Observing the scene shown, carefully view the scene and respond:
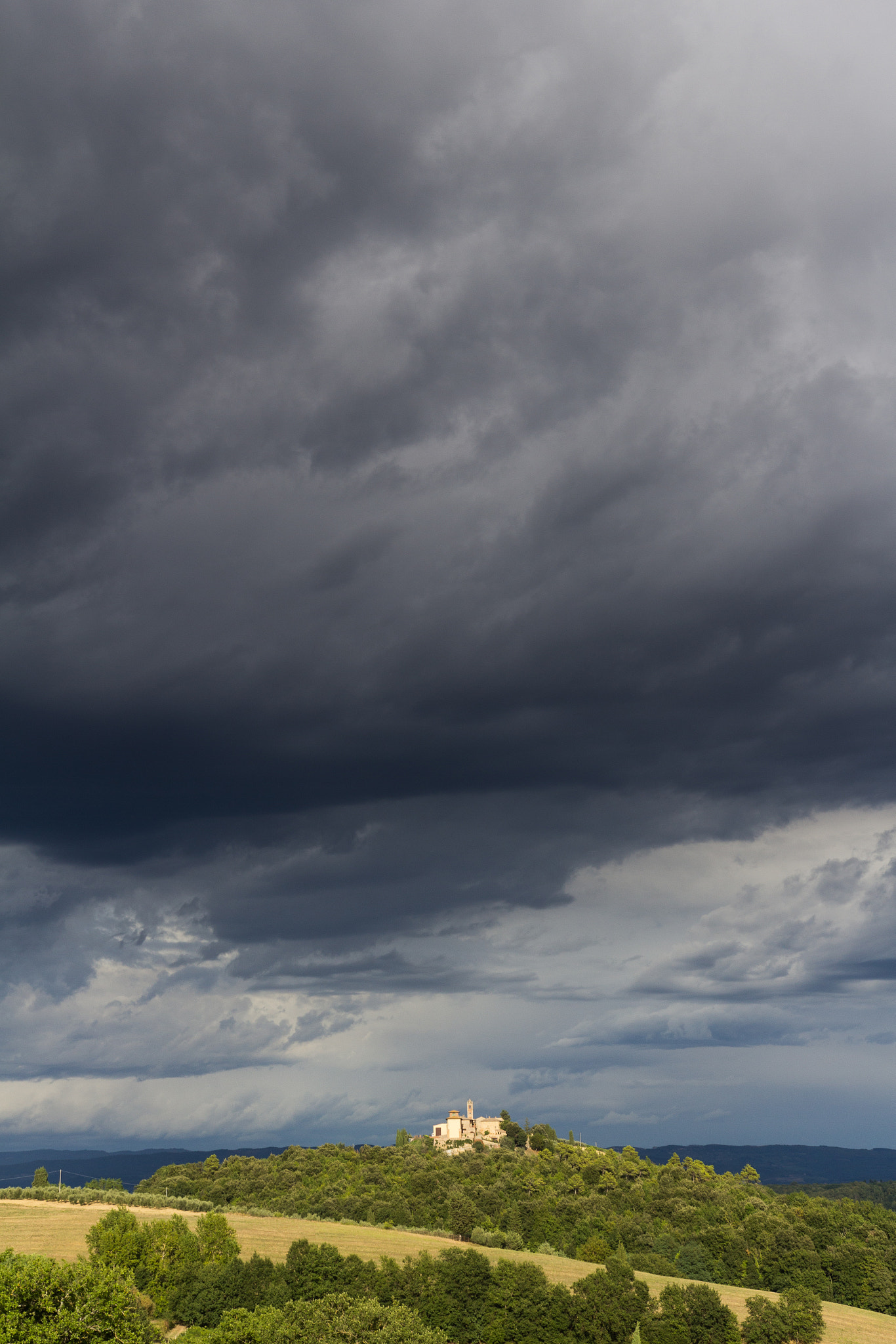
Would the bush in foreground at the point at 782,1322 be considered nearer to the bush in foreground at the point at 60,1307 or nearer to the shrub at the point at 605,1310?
the shrub at the point at 605,1310

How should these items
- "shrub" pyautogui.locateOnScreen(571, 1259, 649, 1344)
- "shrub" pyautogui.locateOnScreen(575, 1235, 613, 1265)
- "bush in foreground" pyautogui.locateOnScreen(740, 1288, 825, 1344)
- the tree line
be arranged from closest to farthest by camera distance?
1. "shrub" pyautogui.locateOnScreen(571, 1259, 649, 1344)
2. the tree line
3. "bush in foreground" pyautogui.locateOnScreen(740, 1288, 825, 1344)
4. "shrub" pyautogui.locateOnScreen(575, 1235, 613, 1265)

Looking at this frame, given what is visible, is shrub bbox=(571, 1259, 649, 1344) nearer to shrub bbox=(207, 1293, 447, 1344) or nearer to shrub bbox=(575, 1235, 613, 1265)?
shrub bbox=(207, 1293, 447, 1344)

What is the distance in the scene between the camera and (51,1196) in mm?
181750

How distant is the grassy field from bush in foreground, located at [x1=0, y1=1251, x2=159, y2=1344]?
274 ft

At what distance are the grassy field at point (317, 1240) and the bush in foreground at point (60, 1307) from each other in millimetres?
83539

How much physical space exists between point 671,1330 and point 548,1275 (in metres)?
34.8

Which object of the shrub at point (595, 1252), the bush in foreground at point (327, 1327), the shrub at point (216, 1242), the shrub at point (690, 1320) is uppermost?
the bush in foreground at point (327, 1327)

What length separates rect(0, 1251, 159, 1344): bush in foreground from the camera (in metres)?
61.2

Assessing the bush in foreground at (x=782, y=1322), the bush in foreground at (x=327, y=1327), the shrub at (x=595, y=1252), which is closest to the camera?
the bush in foreground at (x=327, y=1327)

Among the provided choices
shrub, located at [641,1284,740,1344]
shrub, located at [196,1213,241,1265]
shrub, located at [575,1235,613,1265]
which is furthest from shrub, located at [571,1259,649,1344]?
shrub, located at [575,1235,613,1265]

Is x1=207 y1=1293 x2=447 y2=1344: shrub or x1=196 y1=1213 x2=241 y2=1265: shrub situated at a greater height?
x1=207 y1=1293 x2=447 y2=1344: shrub

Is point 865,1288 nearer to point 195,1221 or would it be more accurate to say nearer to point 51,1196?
point 195,1221

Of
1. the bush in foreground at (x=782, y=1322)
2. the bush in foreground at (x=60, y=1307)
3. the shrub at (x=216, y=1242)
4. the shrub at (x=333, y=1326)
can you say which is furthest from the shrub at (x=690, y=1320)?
the bush in foreground at (x=60, y=1307)

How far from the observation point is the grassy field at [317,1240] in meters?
142
